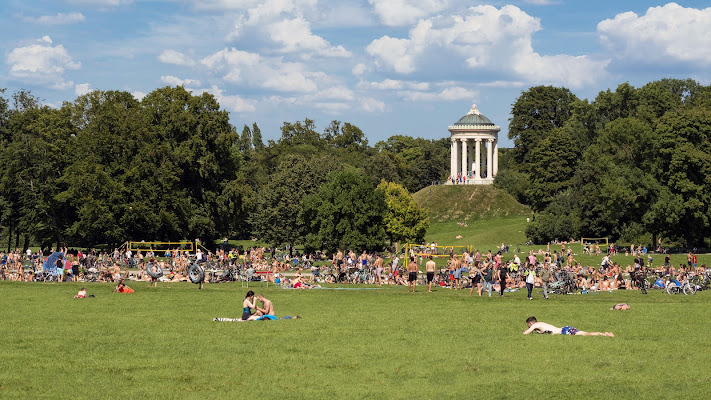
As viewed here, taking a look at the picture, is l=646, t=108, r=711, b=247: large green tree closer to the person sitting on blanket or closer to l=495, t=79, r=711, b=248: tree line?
l=495, t=79, r=711, b=248: tree line

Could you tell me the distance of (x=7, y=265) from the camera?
2009 inches

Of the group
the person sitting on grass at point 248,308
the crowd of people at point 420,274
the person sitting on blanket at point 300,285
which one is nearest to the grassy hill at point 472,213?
the crowd of people at point 420,274

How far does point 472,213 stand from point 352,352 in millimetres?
83993

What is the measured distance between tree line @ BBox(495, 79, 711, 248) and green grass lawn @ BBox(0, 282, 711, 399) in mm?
37009

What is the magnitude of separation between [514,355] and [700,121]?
51075 mm

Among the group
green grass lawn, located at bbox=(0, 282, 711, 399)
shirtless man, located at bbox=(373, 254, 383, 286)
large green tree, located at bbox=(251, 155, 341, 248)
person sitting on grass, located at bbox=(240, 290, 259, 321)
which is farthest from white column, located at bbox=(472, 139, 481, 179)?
person sitting on grass, located at bbox=(240, 290, 259, 321)

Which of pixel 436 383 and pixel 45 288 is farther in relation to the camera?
pixel 45 288

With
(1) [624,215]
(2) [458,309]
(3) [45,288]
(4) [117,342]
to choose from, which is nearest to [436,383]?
(4) [117,342]

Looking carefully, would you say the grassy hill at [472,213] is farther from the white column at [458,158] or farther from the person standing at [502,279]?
the person standing at [502,279]

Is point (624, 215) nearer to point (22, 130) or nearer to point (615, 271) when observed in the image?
point (615, 271)

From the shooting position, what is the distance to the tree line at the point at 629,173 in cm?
6288

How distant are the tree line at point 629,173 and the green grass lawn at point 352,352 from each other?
121 feet

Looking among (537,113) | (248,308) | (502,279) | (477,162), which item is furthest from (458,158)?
Result: (248,308)

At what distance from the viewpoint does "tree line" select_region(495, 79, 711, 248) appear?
206ft
